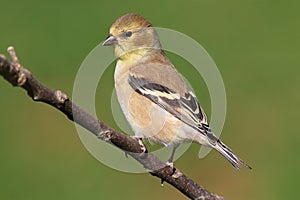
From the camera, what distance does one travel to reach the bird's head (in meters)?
4.17

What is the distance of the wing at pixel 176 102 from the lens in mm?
3830

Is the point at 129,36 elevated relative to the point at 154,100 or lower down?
elevated

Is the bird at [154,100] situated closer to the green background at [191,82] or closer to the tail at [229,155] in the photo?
the tail at [229,155]

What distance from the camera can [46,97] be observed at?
8.00ft

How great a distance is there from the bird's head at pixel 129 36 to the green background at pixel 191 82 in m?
1.83

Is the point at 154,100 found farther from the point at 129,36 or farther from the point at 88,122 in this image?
the point at 88,122

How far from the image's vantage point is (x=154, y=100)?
3846 mm

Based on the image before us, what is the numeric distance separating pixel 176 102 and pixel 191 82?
2739 millimetres

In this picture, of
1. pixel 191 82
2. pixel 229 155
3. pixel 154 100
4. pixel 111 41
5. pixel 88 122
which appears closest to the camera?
pixel 88 122

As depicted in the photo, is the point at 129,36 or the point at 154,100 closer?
the point at 154,100

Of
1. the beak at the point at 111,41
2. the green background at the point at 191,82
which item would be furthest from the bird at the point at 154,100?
the green background at the point at 191,82

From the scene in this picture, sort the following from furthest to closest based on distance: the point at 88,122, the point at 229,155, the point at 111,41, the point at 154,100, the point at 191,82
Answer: the point at 191,82 < the point at 111,41 < the point at 154,100 < the point at 229,155 < the point at 88,122

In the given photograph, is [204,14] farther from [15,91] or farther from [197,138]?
[197,138]

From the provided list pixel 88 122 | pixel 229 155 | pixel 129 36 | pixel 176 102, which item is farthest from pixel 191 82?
pixel 88 122
